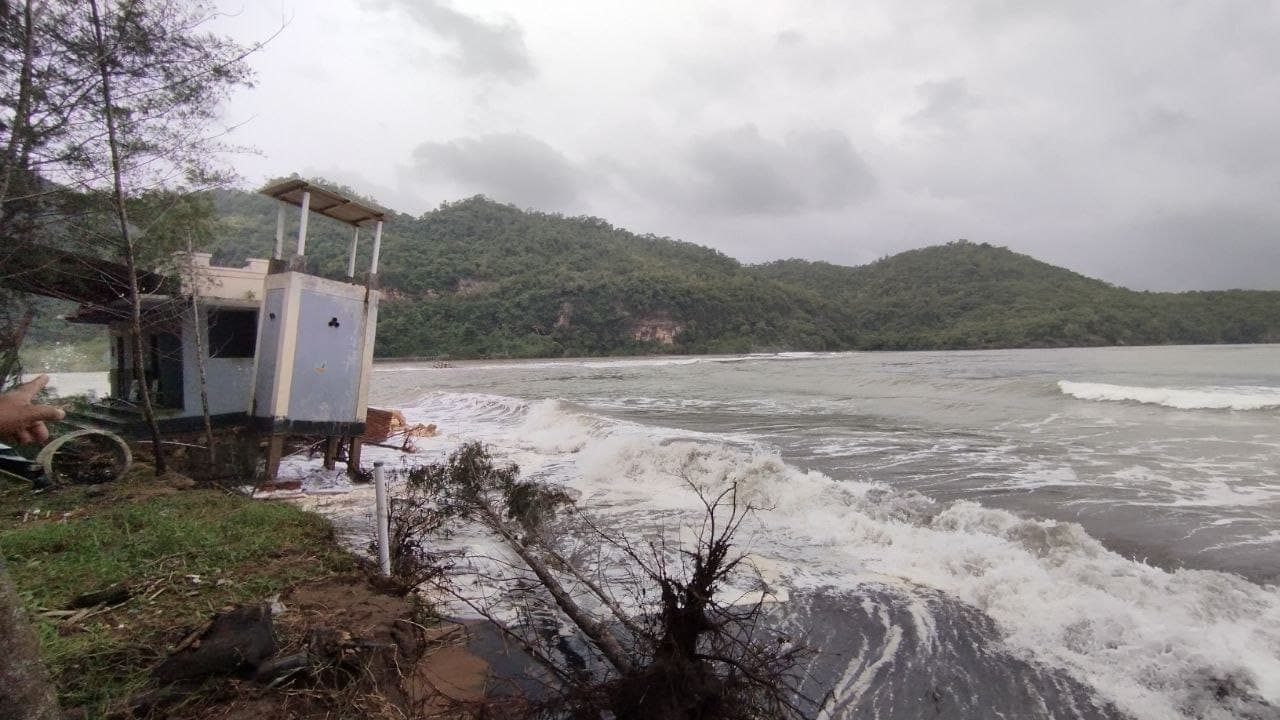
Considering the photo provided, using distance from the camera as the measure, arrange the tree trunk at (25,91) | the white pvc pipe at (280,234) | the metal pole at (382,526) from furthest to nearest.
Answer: the white pvc pipe at (280,234), the tree trunk at (25,91), the metal pole at (382,526)

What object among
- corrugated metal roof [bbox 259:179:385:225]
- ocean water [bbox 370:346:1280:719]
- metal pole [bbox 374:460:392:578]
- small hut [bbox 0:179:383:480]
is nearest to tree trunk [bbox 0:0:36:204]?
small hut [bbox 0:179:383:480]

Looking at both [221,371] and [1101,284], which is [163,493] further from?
[1101,284]

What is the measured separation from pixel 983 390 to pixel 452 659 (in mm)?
23278

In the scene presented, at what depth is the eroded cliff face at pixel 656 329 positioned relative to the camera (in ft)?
244

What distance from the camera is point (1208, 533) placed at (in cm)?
687

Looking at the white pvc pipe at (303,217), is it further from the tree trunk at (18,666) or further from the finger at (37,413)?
the tree trunk at (18,666)

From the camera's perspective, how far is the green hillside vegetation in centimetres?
6203

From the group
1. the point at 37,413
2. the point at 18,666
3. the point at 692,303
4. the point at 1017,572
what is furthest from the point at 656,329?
the point at 18,666

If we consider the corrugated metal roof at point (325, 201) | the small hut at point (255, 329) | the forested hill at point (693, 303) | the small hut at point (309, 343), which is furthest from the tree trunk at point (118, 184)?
the forested hill at point (693, 303)

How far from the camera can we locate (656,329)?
75.2m

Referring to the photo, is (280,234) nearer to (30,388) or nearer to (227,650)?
(227,650)

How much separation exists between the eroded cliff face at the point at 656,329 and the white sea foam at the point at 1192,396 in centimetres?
5440

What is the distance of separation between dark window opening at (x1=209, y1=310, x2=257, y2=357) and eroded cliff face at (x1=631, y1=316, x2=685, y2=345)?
207 ft

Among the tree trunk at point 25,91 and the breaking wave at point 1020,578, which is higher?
the tree trunk at point 25,91
